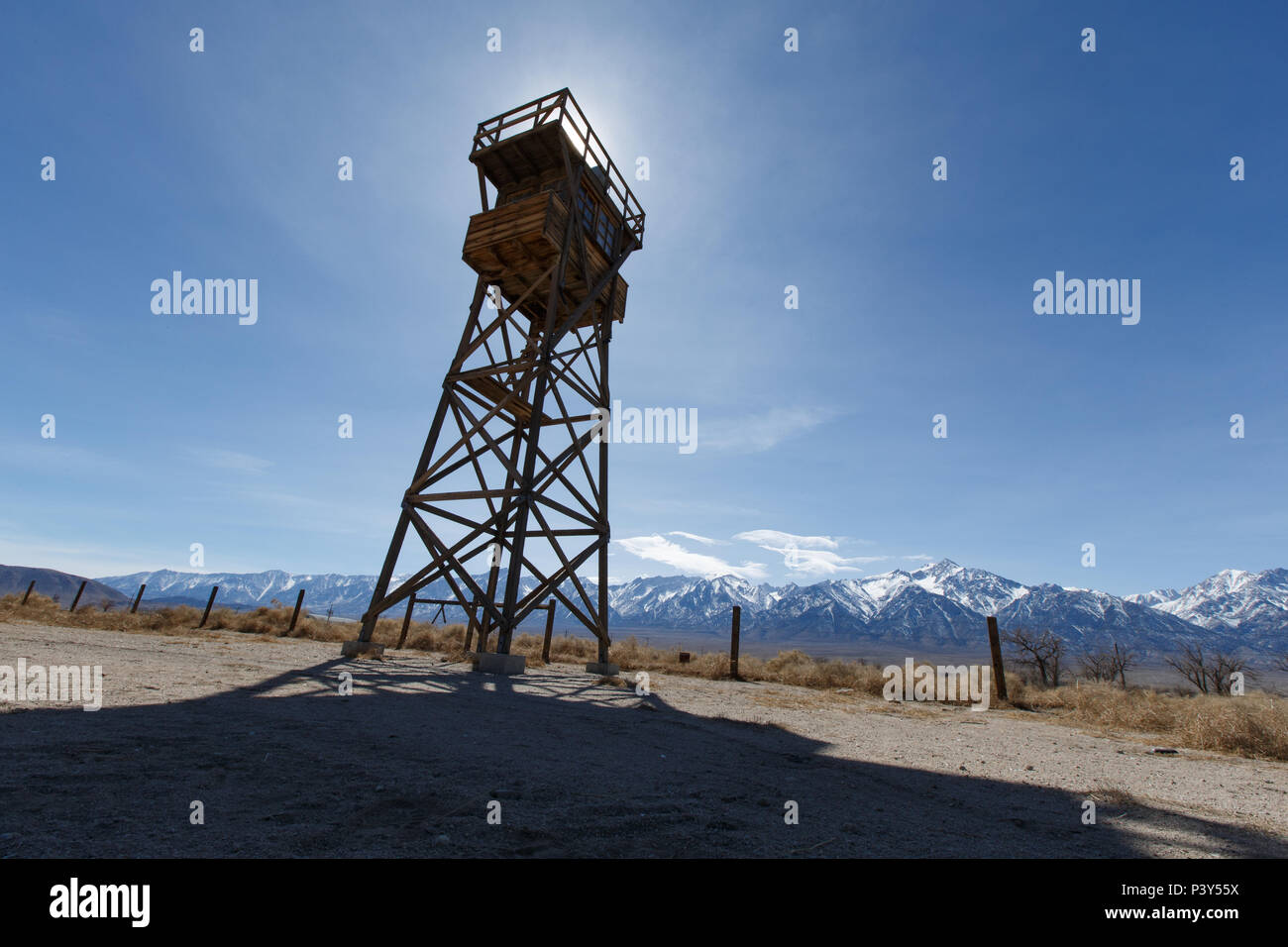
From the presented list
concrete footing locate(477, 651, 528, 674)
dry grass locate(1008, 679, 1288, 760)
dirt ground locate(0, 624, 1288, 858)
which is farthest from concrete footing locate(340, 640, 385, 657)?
dry grass locate(1008, 679, 1288, 760)

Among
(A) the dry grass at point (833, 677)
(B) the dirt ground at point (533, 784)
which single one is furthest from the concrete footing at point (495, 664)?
(A) the dry grass at point (833, 677)

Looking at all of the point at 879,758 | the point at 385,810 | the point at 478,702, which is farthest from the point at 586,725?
the point at 385,810

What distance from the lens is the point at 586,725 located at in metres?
6.25

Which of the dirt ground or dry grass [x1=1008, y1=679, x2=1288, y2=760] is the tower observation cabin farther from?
dry grass [x1=1008, y1=679, x2=1288, y2=760]

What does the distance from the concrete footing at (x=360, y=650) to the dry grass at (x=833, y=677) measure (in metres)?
2.78

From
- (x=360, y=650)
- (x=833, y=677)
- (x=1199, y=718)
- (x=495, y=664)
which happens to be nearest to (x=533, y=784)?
(x=495, y=664)

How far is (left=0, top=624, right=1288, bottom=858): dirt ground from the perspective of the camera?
2641mm

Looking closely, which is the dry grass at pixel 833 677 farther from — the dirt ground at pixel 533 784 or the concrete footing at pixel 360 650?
the concrete footing at pixel 360 650

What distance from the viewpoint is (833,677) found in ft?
55.6

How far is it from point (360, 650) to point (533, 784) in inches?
364

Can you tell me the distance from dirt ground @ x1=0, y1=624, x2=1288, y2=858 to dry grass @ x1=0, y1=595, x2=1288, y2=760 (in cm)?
128

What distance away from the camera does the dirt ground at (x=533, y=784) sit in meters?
2.64

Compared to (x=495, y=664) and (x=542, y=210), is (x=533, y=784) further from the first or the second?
(x=542, y=210)
